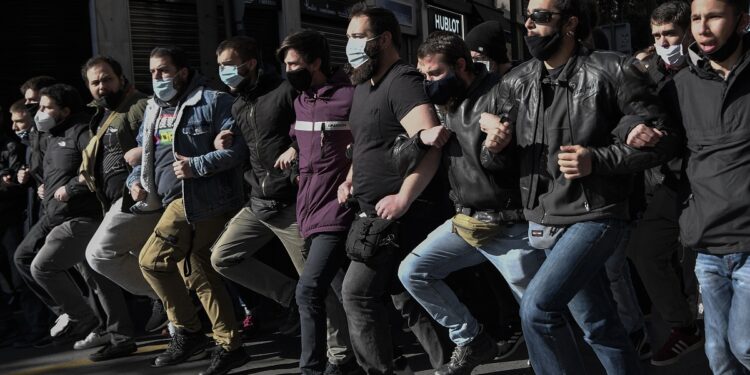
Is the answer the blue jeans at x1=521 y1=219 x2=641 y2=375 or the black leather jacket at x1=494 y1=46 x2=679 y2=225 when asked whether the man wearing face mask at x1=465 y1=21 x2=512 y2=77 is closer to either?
the black leather jacket at x1=494 y1=46 x2=679 y2=225

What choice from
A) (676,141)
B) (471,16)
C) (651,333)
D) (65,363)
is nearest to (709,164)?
(676,141)

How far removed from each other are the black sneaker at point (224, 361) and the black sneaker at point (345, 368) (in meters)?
0.83

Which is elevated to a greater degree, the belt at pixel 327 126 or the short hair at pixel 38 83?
the short hair at pixel 38 83

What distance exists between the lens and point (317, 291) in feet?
15.5

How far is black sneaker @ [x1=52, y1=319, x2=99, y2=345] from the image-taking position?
6.62m

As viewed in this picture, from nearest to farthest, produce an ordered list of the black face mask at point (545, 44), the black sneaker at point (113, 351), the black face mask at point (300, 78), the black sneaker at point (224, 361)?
the black face mask at point (545, 44), the black face mask at point (300, 78), the black sneaker at point (224, 361), the black sneaker at point (113, 351)

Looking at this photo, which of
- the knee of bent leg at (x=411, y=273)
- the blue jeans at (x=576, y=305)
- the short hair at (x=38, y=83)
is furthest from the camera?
the short hair at (x=38, y=83)

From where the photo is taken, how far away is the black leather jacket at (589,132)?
11.6ft

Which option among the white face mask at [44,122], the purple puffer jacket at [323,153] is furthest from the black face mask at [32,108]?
the purple puffer jacket at [323,153]

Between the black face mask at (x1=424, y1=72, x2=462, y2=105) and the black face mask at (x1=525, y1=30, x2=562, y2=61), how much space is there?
1.81 ft

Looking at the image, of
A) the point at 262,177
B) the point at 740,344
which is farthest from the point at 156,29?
the point at 740,344

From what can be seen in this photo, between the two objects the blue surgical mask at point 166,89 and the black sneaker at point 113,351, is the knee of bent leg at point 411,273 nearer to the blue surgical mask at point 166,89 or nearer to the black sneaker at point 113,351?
the blue surgical mask at point 166,89

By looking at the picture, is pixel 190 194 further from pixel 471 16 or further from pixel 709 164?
pixel 471 16

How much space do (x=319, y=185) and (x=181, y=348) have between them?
5.44 feet
